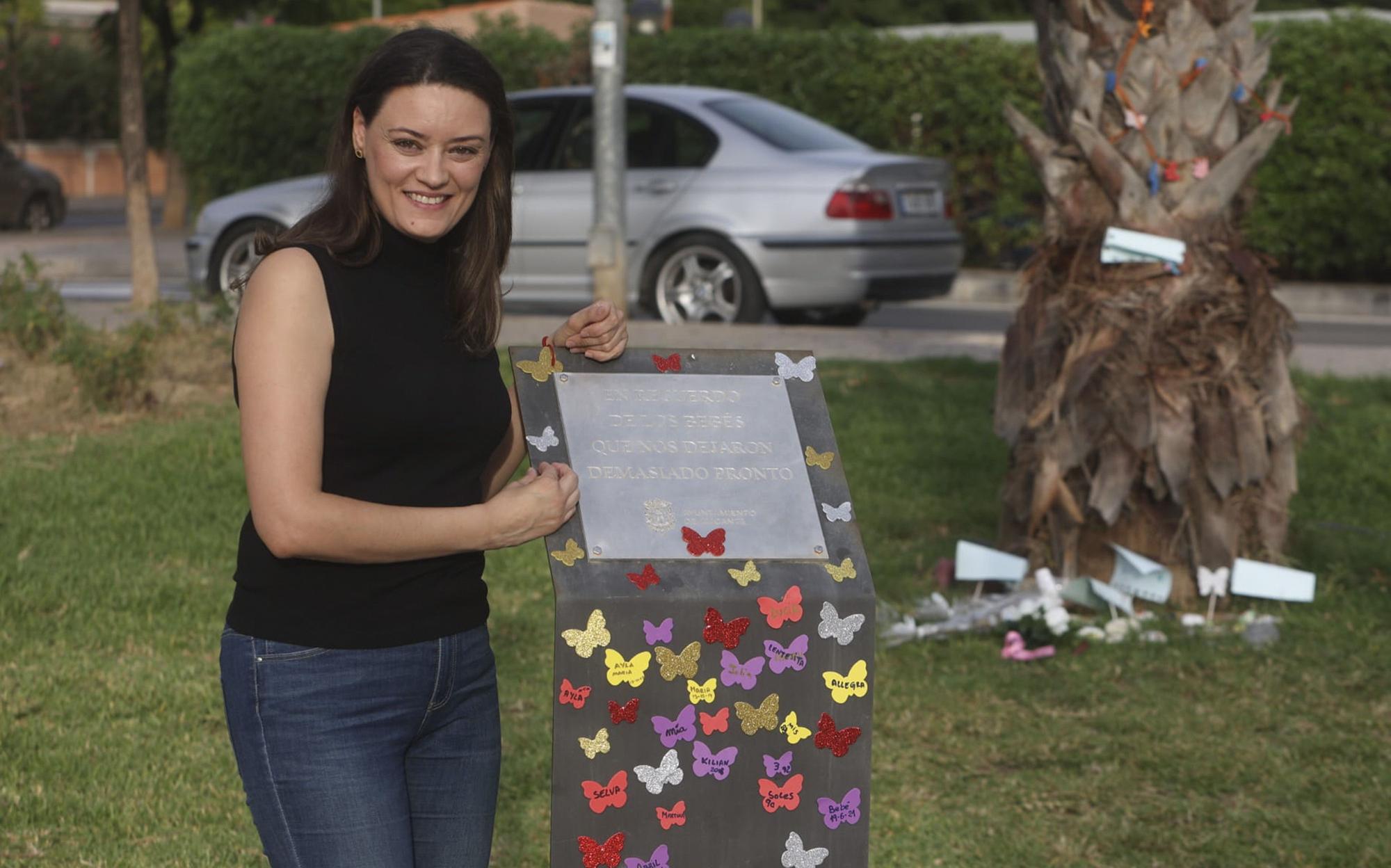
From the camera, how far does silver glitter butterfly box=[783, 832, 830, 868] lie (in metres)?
2.68

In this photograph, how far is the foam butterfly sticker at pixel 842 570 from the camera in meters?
2.69

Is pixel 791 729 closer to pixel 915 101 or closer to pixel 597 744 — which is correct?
pixel 597 744

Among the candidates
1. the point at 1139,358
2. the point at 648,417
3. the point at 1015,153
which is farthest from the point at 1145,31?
the point at 1015,153

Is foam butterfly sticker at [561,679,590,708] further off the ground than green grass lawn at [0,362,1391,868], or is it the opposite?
foam butterfly sticker at [561,679,590,708]

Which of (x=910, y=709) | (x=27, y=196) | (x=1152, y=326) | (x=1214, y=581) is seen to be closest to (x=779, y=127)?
(x=1152, y=326)

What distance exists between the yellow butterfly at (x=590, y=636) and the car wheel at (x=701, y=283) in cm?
878

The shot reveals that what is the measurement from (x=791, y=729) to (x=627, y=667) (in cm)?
28

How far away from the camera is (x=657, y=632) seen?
258 cm

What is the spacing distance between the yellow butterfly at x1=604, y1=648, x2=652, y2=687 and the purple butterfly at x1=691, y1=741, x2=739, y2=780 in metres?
0.15

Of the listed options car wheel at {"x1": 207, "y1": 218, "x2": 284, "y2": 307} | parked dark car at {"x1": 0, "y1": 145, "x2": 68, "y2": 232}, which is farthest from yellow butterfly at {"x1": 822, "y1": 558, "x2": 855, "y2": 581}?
parked dark car at {"x1": 0, "y1": 145, "x2": 68, "y2": 232}

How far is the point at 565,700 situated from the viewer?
8.31ft

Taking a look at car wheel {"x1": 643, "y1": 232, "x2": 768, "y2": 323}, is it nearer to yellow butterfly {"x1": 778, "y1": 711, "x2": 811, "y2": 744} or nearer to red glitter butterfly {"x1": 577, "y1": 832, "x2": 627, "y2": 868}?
yellow butterfly {"x1": 778, "y1": 711, "x2": 811, "y2": 744}

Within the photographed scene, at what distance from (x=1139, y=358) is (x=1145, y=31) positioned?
1119 mm

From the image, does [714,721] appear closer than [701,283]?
Yes
